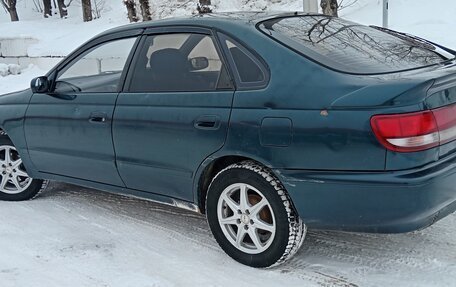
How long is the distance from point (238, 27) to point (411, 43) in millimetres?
1300

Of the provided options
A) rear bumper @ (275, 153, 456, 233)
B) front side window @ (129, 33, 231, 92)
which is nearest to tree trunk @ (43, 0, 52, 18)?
front side window @ (129, 33, 231, 92)

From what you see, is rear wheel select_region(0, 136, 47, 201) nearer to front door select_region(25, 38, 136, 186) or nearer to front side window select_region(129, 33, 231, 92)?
front door select_region(25, 38, 136, 186)

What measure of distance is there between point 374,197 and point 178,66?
1.67 meters

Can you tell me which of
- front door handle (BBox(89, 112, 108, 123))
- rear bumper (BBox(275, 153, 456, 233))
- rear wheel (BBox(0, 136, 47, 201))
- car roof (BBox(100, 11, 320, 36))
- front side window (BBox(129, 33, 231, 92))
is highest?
car roof (BBox(100, 11, 320, 36))

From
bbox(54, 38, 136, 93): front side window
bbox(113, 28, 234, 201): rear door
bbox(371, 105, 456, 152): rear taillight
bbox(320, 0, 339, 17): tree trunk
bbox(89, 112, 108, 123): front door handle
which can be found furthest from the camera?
bbox(320, 0, 339, 17): tree trunk

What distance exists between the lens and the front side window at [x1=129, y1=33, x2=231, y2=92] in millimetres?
3598

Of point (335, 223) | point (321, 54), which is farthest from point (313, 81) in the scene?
point (335, 223)

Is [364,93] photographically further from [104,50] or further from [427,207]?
[104,50]

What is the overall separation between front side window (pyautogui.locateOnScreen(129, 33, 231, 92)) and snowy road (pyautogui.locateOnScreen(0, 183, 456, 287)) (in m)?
1.10

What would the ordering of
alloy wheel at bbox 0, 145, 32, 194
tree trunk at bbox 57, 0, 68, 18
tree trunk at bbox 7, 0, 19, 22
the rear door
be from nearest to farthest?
the rear door < alloy wheel at bbox 0, 145, 32, 194 < tree trunk at bbox 57, 0, 68, 18 < tree trunk at bbox 7, 0, 19, 22

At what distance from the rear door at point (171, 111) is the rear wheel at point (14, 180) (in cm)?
131

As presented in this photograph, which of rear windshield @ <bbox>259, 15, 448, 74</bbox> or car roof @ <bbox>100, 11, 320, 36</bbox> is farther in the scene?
car roof @ <bbox>100, 11, 320, 36</bbox>

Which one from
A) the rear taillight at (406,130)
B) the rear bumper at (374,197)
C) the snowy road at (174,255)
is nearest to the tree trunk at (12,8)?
the snowy road at (174,255)

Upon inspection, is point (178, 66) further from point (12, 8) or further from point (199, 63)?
point (12, 8)
